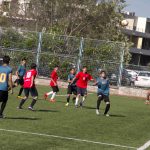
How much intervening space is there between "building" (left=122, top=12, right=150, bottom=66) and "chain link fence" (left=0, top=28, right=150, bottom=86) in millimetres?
48013

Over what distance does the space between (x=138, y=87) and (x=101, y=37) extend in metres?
15.3

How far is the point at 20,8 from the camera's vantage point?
2360 inches

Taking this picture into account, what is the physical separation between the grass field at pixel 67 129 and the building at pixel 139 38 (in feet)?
218

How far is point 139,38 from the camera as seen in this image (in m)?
95.8

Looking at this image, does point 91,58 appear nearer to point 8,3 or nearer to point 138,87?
point 138,87

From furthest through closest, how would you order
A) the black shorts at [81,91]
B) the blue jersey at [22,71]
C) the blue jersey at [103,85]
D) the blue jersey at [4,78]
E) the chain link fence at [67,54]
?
the chain link fence at [67,54] → the blue jersey at [22,71] → the black shorts at [81,91] → the blue jersey at [103,85] → the blue jersey at [4,78]

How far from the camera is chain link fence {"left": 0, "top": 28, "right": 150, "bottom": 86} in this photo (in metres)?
39.2

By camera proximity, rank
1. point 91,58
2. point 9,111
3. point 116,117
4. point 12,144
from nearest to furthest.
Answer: point 12,144 → point 9,111 → point 116,117 → point 91,58

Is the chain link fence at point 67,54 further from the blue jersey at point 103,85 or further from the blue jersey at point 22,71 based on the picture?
the blue jersey at point 103,85

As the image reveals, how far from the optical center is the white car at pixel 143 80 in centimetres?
4061

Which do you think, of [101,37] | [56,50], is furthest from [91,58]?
[101,37]

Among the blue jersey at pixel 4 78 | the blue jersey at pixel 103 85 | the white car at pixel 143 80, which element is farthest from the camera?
→ the white car at pixel 143 80

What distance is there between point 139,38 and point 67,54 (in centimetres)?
5682

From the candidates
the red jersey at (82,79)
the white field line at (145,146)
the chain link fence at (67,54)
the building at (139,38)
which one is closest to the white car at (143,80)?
the chain link fence at (67,54)
